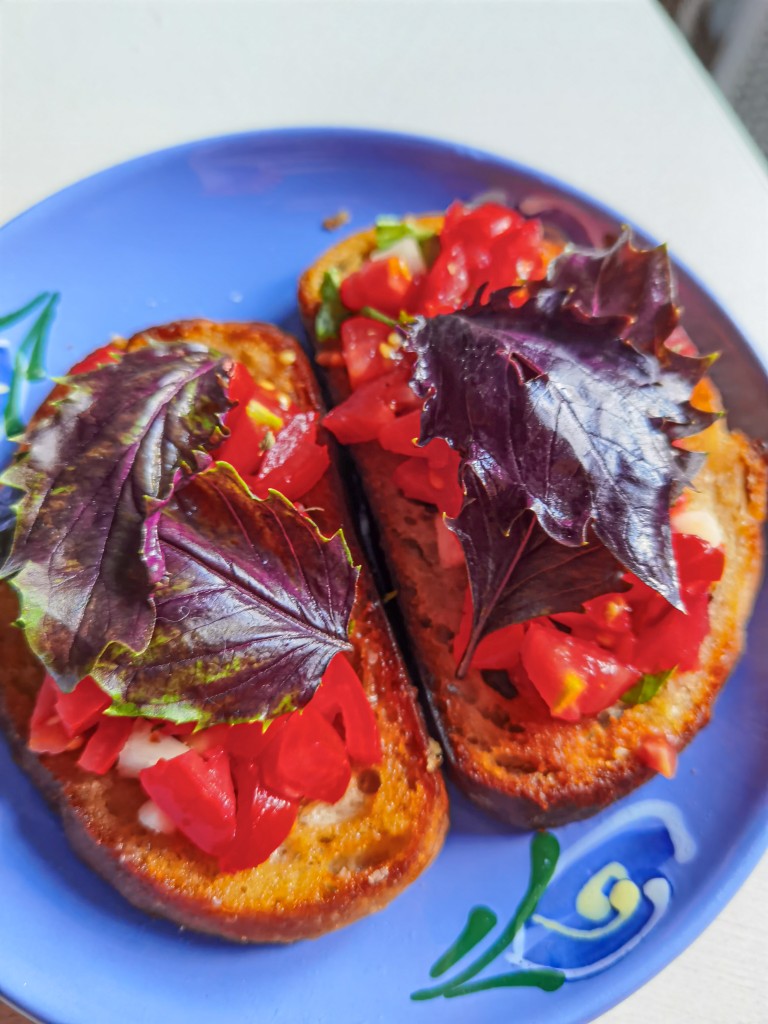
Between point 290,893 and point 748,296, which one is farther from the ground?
point 748,296

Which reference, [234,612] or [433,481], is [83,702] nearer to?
[234,612]

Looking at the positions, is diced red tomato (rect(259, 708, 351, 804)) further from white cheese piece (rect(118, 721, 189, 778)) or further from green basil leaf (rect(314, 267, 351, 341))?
green basil leaf (rect(314, 267, 351, 341))

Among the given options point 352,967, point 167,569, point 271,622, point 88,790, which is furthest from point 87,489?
point 352,967

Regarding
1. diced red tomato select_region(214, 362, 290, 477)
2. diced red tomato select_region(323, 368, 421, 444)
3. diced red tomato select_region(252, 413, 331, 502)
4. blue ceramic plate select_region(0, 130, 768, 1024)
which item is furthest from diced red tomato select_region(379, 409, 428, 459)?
blue ceramic plate select_region(0, 130, 768, 1024)

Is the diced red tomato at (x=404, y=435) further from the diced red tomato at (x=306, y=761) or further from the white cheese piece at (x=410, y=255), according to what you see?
the diced red tomato at (x=306, y=761)

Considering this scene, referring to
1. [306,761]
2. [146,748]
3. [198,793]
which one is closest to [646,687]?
[306,761]

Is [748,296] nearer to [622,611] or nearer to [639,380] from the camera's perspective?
[639,380]

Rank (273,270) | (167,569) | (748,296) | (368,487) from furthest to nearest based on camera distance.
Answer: (748,296) < (273,270) < (368,487) < (167,569)
